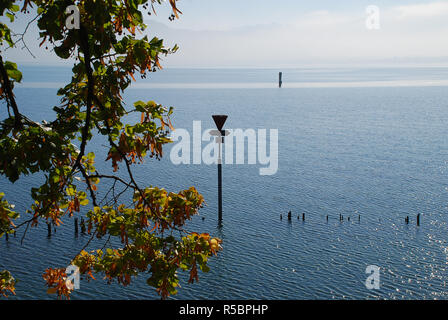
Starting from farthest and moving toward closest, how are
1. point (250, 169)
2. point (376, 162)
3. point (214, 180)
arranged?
point (376, 162) → point (250, 169) → point (214, 180)

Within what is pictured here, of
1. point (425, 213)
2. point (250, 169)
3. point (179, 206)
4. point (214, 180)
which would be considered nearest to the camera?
point (179, 206)

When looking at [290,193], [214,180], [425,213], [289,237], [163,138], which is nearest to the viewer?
[163,138]

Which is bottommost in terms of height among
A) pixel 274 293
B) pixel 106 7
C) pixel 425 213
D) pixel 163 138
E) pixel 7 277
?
pixel 274 293

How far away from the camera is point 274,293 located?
42.7 m

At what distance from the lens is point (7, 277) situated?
12.1 meters

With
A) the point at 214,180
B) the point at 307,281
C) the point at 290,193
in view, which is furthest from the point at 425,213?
the point at 214,180

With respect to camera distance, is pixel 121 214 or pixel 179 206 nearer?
pixel 179 206

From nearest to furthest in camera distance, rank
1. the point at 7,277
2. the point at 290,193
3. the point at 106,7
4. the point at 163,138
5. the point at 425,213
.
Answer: the point at 106,7 → the point at 163,138 → the point at 7,277 → the point at 425,213 → the point at 290,193

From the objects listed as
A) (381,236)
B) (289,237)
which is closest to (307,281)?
(289,237)

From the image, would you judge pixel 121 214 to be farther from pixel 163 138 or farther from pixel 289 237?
pixel 289 237

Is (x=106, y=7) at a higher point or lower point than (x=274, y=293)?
higher

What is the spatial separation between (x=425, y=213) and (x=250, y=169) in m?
33.4

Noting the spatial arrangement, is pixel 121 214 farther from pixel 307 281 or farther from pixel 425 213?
pixel 425 213

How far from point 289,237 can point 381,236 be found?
10173 millimetres
